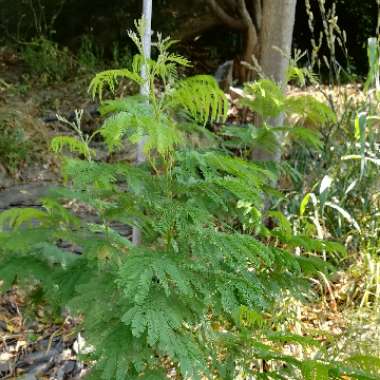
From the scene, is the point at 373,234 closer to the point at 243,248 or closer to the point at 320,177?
the point at 320,177

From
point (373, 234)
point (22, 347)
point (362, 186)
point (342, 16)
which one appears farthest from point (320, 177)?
point (342, 16)

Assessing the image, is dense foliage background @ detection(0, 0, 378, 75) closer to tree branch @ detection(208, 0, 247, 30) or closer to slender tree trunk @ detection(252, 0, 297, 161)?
tree branch @ detection(208, 0, 247, 30)

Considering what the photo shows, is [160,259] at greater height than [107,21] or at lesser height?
lesser

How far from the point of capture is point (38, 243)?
2.02 m

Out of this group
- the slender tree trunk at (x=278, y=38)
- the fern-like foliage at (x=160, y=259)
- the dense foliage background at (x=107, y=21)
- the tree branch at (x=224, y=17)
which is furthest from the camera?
the dense foliage background at (x=107, y=21)

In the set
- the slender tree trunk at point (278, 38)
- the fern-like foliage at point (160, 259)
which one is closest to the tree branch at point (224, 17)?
the slender tree trunk at point (278, 38)

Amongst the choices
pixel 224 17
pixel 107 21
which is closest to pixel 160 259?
pixel 224 17

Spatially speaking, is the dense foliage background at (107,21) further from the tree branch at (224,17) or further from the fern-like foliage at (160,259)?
the fern-like foliage at (160,259)

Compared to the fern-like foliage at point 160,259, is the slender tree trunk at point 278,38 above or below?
above

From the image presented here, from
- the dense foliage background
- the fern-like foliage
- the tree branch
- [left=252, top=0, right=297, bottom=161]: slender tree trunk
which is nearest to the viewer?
the fern-like foliage

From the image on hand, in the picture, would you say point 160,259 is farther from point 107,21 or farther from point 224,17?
point 107,21

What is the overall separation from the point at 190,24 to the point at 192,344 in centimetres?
644

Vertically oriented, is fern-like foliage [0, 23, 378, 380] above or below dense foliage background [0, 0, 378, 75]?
below

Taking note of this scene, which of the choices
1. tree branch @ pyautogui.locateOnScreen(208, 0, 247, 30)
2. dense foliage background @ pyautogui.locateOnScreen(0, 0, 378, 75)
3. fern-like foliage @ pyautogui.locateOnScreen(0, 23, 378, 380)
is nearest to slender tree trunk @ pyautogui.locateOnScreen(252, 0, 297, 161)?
fern-like foliage @ pyautogui.locateOnScreen(0, 23, 378, 380)
